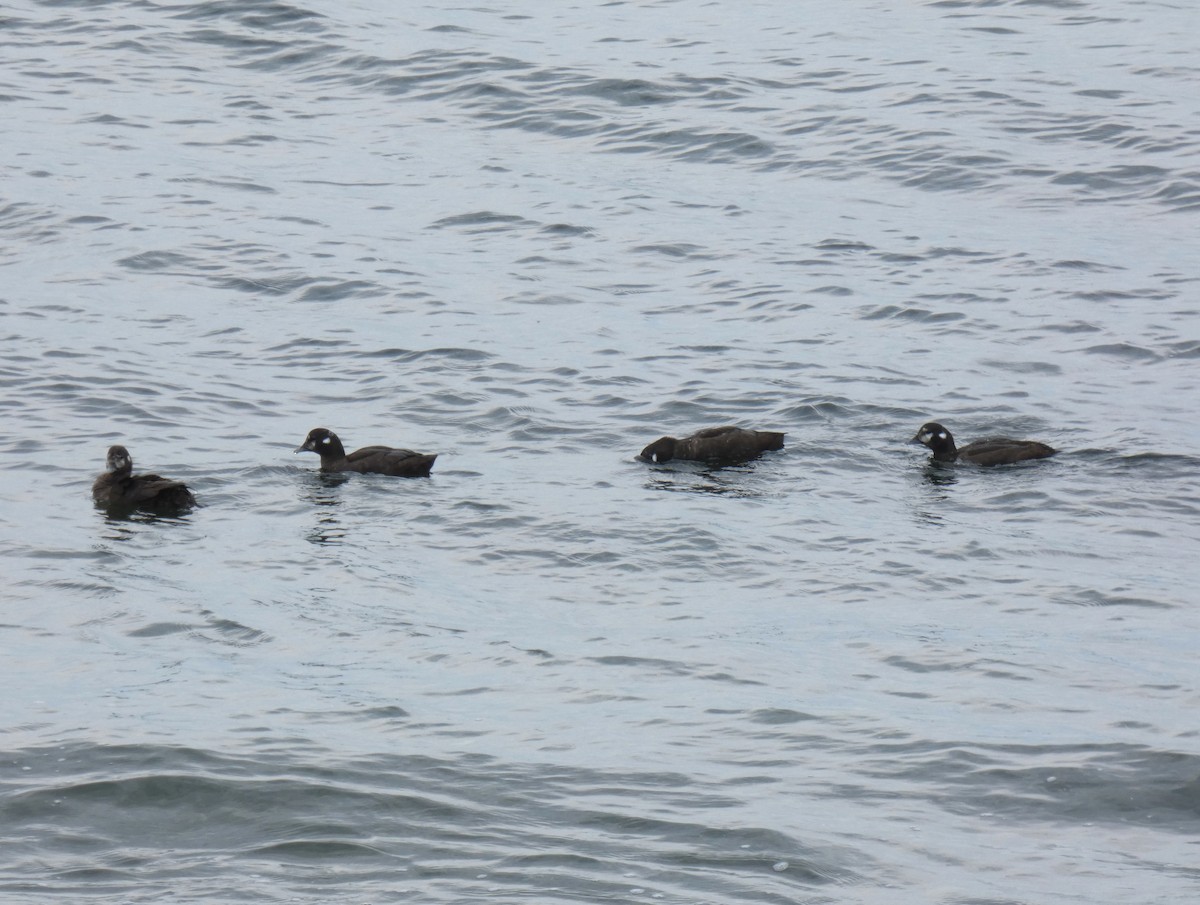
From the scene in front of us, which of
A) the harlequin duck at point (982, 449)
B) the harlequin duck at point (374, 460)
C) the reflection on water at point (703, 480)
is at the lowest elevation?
the reflection on water at point (703, 480)

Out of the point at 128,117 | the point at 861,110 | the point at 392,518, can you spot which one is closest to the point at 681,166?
the point at 861,110

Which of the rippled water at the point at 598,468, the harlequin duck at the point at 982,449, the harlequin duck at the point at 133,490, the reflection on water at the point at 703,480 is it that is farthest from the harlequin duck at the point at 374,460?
the harlequin duck at the point at 982,449

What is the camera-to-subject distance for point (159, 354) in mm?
20016

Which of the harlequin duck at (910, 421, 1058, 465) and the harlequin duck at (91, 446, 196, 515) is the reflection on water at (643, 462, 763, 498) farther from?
the harlequin duck at (91, 446, 196, 515)

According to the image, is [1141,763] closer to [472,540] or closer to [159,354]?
[472,540]

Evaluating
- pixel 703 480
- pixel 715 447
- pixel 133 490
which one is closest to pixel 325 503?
pixel 133 490

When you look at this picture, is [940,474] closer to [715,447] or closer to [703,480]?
[715,447]

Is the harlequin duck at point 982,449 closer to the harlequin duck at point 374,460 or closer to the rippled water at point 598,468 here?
the rippled water at point 598,468

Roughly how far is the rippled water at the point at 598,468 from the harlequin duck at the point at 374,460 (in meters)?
0.25

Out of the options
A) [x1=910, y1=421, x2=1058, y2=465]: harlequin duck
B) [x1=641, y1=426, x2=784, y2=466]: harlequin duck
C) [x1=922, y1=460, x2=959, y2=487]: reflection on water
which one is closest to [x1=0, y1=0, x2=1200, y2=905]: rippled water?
[x1=922, y1=460, x2=959, y2=487]: reflection on water

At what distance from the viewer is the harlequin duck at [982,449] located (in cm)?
1664

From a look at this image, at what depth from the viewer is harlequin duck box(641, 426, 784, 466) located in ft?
54.8

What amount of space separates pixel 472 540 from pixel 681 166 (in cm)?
1464

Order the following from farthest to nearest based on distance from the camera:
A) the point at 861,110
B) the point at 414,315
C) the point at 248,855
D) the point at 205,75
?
1. the point at 205,75
2. the point at 861,110
3. the point at 414,315
4. the point at 248,855
